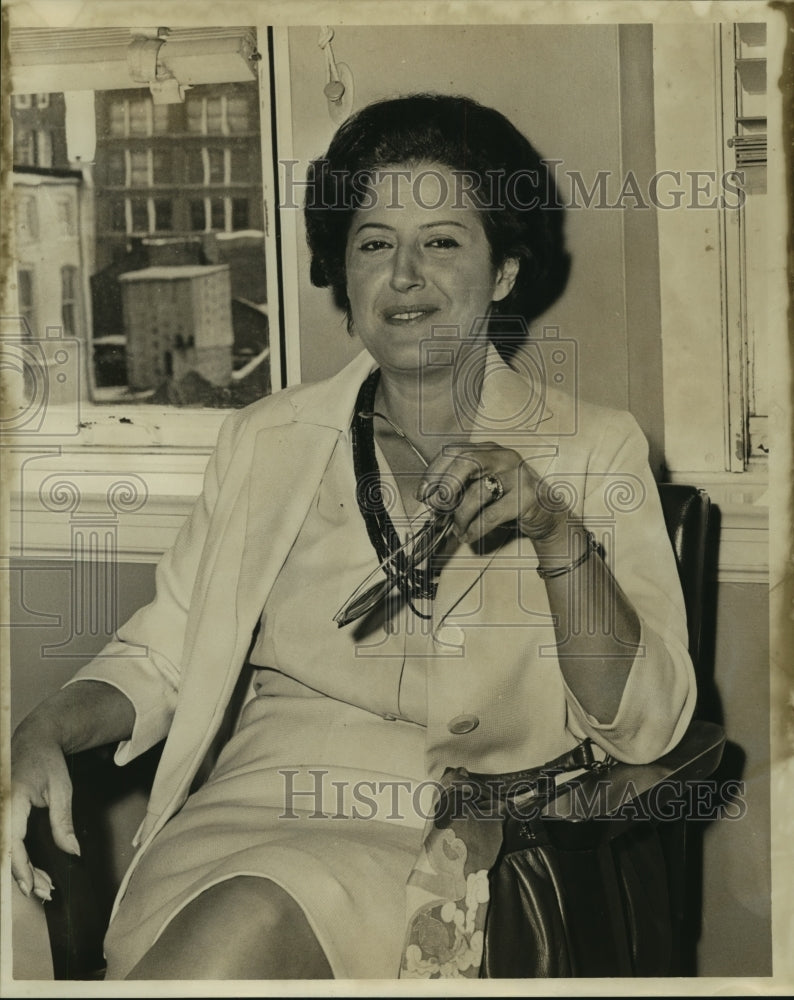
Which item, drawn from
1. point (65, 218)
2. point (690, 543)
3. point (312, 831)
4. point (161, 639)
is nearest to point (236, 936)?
point (312, 831)

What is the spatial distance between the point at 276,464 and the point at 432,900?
1.92ft

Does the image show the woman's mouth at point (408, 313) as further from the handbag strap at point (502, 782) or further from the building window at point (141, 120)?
the handbag strap at point (502, 782)

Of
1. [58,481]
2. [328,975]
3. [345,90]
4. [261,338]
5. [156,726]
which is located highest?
[345,90]

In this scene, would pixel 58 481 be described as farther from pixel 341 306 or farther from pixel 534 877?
pixel 534 877

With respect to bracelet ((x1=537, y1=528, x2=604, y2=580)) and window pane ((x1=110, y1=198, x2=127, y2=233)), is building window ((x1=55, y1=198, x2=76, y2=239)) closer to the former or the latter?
window pane ((x1=110, y1=198, x2=127, y2=233))

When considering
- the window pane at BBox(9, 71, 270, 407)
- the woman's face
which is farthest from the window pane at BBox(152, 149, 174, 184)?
the woman's face

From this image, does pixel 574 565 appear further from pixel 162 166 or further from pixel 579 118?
pixel 162 166

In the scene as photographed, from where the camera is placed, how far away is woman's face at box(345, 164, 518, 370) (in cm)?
147

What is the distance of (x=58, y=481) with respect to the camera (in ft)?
5.24

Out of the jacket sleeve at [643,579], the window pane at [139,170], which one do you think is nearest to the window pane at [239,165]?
the window pane at [139,170]

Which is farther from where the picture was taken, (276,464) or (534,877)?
(276,464)

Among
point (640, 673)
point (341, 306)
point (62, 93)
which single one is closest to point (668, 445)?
point (640, 673)

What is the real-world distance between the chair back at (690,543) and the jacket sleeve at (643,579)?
2 cm

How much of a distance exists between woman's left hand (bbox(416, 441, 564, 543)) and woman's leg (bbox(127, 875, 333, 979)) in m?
0.50
